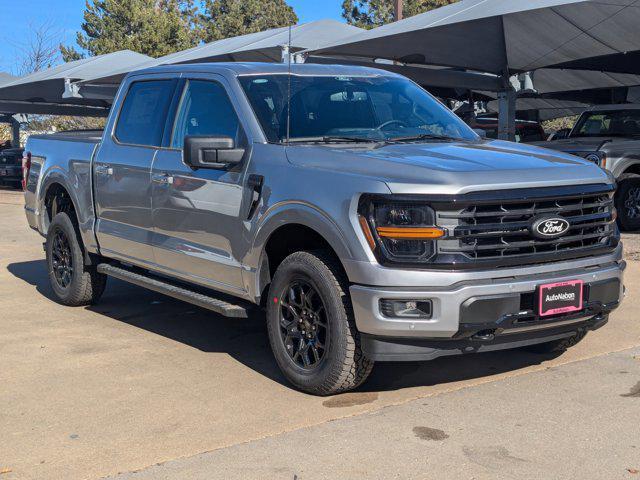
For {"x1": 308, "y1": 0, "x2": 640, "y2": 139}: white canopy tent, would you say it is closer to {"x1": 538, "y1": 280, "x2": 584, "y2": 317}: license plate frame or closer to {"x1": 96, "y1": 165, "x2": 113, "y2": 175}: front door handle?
{"x1": 96, "y1": 165, "x2": 113, "y2": 175}: front door handle

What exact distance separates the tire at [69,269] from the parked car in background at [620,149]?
6.72 meters

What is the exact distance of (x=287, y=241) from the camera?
5.39 m

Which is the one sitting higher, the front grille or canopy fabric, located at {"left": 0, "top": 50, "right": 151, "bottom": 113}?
canopy fabric, located at {"left": 0, "top": 50, "right": 151, "bottom": 113}

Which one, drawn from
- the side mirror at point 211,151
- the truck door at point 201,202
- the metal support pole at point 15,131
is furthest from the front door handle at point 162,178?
the metal support pole at point 15,131

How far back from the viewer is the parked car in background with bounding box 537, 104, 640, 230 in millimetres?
11906

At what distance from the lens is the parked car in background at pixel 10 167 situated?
24531mm

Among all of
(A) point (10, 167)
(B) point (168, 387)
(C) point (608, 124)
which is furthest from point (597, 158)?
(A) point (10, 167)

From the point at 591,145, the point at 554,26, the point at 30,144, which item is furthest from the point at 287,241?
the point at 554,26

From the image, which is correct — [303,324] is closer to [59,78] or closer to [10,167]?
[59,78]

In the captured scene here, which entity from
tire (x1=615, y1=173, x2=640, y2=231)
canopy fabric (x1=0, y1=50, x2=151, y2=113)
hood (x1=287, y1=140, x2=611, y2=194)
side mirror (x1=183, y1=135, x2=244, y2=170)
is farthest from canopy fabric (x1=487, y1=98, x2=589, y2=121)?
side mirror (x1=183, y1=135, x2=244, y2=170)

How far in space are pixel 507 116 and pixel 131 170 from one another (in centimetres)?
950

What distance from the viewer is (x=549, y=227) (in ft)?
15.7

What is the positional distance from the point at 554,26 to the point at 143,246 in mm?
8478

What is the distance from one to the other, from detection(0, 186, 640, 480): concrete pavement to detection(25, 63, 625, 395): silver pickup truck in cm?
33
